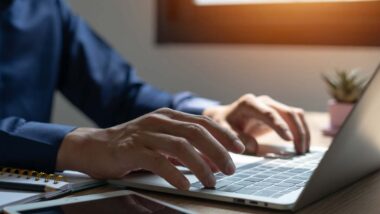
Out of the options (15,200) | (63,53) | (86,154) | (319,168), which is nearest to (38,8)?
(63,53)

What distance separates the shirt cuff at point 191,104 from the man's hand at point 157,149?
472 millimetres

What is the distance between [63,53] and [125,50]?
1.98 ft

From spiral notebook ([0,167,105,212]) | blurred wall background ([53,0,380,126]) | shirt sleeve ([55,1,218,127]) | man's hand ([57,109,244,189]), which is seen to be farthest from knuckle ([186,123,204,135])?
blurred wall background ([53,0,380,126])

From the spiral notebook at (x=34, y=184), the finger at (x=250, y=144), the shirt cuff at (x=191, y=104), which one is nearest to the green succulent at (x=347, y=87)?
the shirt cuff at (x=191, y=104)

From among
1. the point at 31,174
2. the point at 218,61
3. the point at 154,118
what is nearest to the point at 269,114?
the point at 154,118

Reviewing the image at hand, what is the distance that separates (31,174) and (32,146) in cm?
9

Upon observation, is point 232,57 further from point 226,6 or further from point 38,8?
point 38,8

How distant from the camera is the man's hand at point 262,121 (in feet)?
2.95

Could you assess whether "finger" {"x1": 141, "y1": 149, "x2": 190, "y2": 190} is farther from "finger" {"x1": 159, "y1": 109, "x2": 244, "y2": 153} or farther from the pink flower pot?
the pink flower pot

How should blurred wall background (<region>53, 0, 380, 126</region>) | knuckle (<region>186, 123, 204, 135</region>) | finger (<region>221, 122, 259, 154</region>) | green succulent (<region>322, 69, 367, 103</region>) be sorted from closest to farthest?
knuckle (<region>186, 123, 204, 135</region>), finger (<region>221, 122, 259, 154</region>), green succulent (<region>322, 69, 367, 103</region>), blurred wall background (<region>53, 0, 380, 126</region>)

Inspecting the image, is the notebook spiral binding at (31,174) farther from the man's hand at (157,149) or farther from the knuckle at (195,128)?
the knuckle at (195,128)

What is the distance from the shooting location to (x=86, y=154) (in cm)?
68

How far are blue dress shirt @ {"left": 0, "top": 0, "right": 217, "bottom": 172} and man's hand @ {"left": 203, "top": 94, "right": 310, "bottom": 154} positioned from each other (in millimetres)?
177

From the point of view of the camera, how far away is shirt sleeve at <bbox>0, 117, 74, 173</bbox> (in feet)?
2.35
